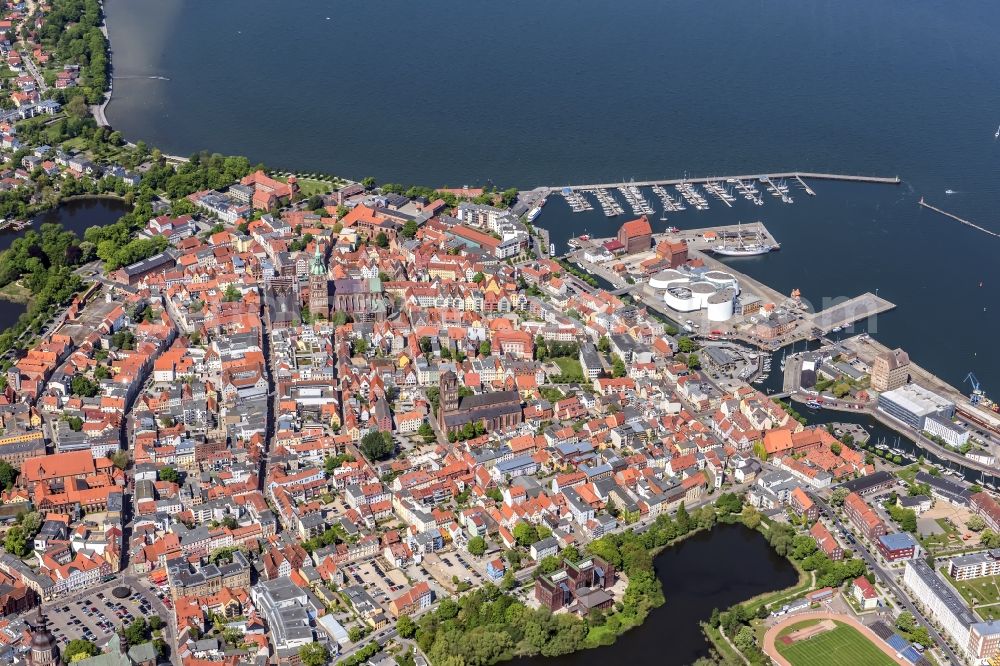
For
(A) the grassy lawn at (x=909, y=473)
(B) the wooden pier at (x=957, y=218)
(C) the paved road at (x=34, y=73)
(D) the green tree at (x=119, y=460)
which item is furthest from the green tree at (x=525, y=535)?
(C) the paved road at (x=34, y=73)

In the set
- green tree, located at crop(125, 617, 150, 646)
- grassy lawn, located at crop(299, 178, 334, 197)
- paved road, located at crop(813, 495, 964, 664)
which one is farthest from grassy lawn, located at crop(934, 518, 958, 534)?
grassy lawn, located at crop(299, 178, 334, 197)

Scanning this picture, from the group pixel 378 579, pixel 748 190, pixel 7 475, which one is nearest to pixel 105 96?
pixel 748 190

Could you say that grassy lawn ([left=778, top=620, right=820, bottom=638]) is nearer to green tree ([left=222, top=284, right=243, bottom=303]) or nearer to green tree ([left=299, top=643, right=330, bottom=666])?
green tree ([left=299, top=643, right=330, bottom=666])

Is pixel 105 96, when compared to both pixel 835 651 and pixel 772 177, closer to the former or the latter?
pixel 772 177

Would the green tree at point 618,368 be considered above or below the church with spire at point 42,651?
above

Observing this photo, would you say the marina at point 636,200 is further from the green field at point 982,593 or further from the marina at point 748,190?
the green field at point 982,593

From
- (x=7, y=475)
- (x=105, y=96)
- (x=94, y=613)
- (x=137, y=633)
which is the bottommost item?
(x=94, y=613)
